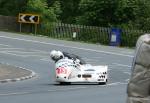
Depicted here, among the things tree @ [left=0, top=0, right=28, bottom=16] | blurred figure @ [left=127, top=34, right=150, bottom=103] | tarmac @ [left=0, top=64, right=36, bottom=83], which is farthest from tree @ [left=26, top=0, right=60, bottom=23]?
blurred figure @ [left=127, top=34, right=150, bottom=103]

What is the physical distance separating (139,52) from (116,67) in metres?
30.2

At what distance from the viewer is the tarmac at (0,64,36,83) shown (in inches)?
975

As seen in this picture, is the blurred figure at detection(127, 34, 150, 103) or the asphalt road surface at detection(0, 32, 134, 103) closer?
the blurred figure at detection(127, 34, 150, 103)

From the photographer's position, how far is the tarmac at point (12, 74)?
81.2 feet

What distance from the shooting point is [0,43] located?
43594 millimetres

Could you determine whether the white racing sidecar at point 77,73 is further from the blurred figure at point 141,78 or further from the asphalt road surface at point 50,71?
the blurred figure at point 141,78

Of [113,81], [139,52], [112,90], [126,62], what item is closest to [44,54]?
[126,62]

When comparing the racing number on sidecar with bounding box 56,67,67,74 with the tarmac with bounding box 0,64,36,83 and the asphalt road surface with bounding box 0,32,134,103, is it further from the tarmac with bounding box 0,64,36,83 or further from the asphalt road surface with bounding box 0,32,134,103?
the tarmac with bounding box 0,64,36,83

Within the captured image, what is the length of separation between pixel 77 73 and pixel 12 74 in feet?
12.1

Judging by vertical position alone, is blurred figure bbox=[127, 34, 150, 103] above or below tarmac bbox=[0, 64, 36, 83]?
above

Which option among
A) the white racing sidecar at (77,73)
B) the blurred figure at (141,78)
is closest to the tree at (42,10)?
the white racing sidecar at (77,73)

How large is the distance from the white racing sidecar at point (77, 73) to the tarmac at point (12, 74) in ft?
6.31

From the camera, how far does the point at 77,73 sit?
80.1 feet

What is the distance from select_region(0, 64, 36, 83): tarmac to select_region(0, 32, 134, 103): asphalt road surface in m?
0.40
